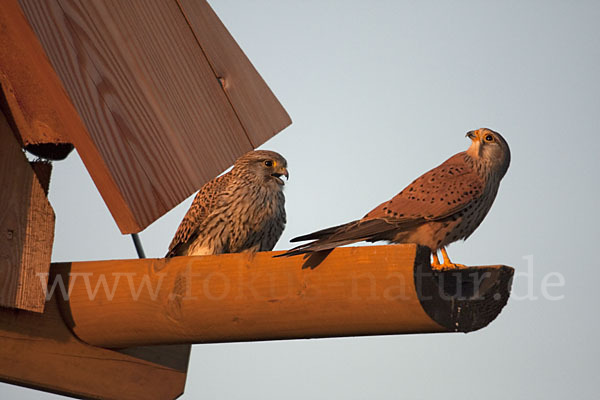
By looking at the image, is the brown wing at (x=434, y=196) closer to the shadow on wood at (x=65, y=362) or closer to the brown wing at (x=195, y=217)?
the shadow on wood at (x=65, y=362)

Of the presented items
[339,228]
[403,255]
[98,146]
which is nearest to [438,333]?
[403,255]

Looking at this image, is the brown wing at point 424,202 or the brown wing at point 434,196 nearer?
the brown wing at point 424,202

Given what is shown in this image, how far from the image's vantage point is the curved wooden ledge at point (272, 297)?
2.23 meters

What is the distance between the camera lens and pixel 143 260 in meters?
2.76

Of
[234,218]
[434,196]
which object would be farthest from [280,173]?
[434,196]

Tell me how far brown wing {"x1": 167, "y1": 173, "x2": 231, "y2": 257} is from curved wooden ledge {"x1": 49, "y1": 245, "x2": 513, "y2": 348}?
5.23 ft

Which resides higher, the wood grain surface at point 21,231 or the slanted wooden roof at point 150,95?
the slanted wooden roof at point 150,95

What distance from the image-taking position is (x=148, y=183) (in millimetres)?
2549

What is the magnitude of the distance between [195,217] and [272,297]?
2062 mm

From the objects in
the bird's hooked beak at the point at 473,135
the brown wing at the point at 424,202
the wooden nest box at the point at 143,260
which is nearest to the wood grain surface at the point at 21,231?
the wooden nest box at the point at 143,260

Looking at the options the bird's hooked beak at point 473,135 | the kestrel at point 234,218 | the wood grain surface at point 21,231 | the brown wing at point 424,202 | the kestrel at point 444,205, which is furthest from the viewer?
the kestrel at point 234,218

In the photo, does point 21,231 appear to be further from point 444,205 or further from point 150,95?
point 444,205

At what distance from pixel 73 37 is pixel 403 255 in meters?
1.22

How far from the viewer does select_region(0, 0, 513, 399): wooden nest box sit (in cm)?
232
